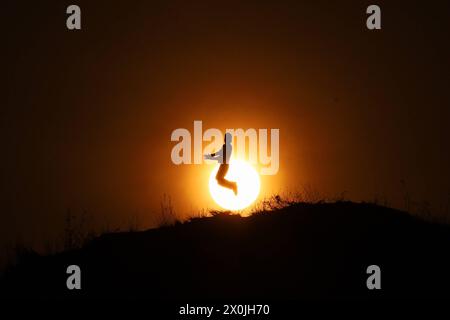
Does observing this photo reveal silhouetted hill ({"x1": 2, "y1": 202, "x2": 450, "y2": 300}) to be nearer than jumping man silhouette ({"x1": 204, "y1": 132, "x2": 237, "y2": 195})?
Yes

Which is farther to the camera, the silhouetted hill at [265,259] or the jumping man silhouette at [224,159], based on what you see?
the jumping man silhouette at [224,159]

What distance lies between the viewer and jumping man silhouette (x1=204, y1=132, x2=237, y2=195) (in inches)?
734

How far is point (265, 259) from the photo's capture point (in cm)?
1459

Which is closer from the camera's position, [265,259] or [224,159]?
[265,259]

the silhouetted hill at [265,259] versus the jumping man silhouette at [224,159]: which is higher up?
the jumping man silhouette at [224,159]

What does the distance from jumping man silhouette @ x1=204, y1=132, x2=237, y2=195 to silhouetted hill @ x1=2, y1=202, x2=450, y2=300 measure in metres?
2.13

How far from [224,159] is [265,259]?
4812 mm

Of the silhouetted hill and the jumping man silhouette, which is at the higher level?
the jumping man silhouette

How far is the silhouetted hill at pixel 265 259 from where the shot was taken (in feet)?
44.8

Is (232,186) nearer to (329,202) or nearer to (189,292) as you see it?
(329,202)

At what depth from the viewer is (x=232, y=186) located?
1897 centimetres

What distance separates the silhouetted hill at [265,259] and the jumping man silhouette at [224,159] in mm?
2125

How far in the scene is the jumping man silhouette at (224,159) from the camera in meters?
18.7
